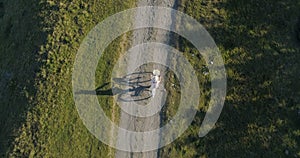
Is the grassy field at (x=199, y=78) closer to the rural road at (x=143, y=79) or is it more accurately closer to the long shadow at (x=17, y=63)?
the long shadow at (x=17, y=63)

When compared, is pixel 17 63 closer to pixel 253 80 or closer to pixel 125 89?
pixel 125 89

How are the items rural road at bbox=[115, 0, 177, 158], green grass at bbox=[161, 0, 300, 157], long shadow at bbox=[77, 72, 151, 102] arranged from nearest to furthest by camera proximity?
green grass at bbox=[161, 0, 300, 157]
rural road at bbox=[115, 0, 177, 158]
long shadow at bbox=[77, 72, 151, 102]

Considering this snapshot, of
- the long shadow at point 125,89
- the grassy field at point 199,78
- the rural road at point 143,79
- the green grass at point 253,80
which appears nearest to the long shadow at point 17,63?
the grassy field at point 199,78

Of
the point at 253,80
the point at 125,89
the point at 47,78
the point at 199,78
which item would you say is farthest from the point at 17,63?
the point at 253,80

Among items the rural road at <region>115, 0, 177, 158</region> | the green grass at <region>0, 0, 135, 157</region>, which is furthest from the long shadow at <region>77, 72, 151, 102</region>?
the green grass at <region>0, 0, 135, 157</region>

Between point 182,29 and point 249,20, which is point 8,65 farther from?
point 249,20

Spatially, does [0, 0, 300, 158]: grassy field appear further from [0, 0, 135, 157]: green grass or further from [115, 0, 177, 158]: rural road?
[115, 0, 177, 158]: rural road
